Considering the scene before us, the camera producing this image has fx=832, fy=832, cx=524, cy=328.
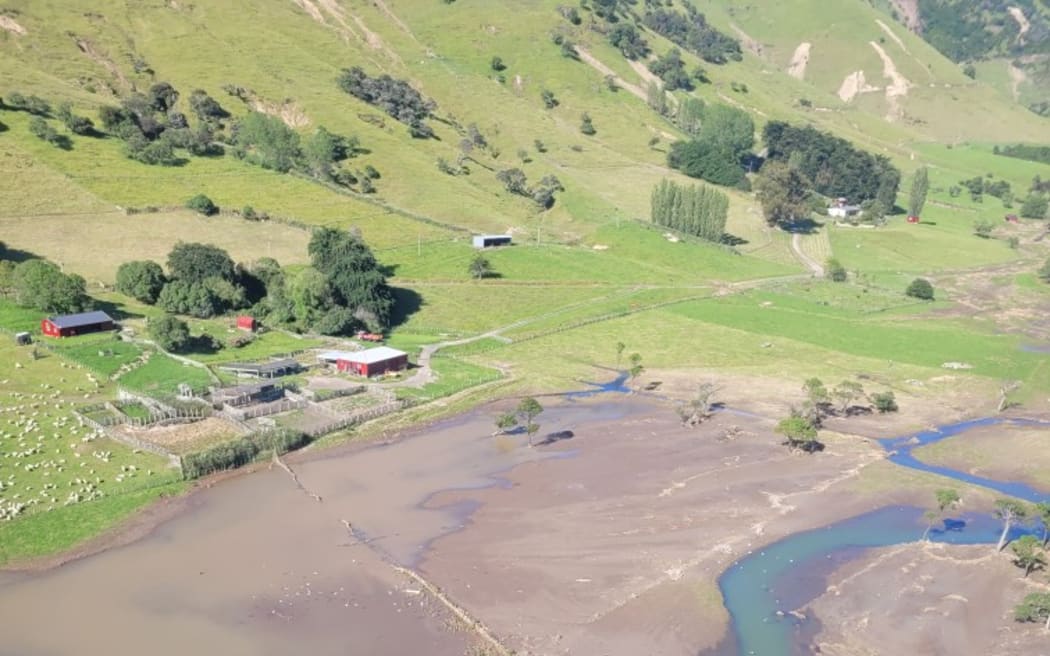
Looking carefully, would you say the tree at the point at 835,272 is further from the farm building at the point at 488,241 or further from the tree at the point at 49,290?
the tree at the point at 49,290

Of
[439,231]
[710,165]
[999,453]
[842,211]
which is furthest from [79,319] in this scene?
[842,211]

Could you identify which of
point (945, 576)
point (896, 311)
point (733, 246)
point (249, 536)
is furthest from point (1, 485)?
point (733, 246)

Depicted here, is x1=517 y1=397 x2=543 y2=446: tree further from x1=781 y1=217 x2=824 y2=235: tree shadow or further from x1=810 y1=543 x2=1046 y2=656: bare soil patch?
x1=781 y1=217 x2=824 y2=235: tree shadow

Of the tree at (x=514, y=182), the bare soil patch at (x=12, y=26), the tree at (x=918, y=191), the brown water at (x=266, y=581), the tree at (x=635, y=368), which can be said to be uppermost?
the bare soil patch at (x=12, y=26)

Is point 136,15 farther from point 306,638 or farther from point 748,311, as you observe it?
point 306,638

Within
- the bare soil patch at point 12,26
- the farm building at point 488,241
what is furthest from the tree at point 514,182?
the bare soil patch at point 12,26

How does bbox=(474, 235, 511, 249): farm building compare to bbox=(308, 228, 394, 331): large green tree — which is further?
bbox=(474, 235, 511, 249): farm building

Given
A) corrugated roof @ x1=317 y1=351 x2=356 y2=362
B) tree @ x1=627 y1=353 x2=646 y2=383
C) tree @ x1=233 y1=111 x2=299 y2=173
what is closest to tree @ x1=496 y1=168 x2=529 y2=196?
tree @ x1=233 y1=111 x2=299 y2=173
